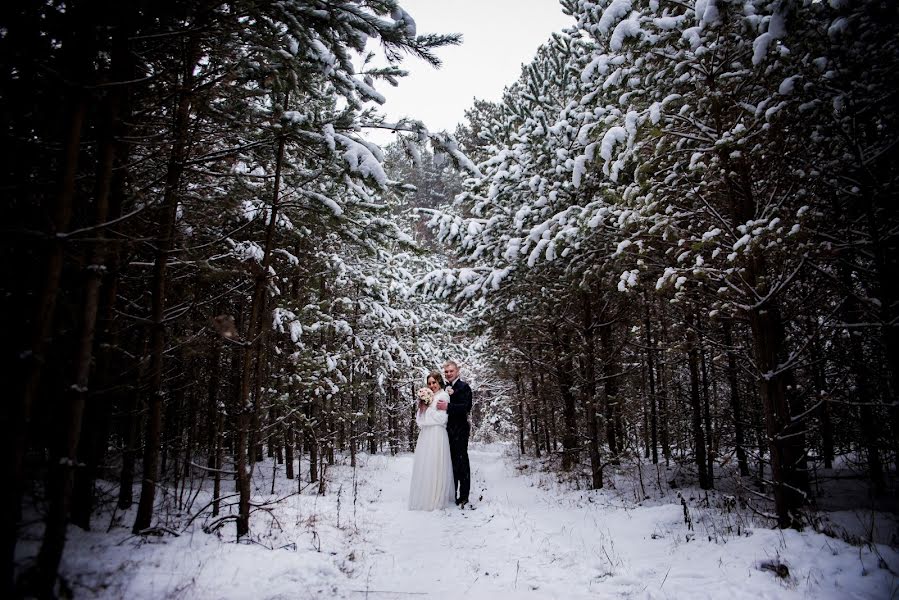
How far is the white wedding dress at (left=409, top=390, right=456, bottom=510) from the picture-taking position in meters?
8.12

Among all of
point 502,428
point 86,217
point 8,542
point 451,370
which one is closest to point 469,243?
point 451,370

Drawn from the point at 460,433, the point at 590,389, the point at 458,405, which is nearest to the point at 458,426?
the point at 460,433

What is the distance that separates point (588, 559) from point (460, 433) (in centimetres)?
Answer: 372

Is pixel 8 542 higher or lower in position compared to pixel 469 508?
higher

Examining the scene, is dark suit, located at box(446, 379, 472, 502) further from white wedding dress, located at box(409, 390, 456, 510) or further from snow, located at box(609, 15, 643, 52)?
snow, located at box(609, 15, 643, 52)

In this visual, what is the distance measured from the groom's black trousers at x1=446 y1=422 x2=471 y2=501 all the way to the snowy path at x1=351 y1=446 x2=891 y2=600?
596 mm

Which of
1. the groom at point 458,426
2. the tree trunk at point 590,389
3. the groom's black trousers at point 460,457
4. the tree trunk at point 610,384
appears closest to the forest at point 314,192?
the tree trunk at point 590,389

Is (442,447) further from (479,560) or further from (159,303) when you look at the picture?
(159,303)

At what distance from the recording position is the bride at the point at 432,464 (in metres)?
8.12

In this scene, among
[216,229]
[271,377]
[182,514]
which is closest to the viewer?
[182,514]

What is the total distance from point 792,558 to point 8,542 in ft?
21.7

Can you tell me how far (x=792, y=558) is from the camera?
4.30 m

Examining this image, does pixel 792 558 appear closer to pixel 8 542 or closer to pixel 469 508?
pixel 469 508

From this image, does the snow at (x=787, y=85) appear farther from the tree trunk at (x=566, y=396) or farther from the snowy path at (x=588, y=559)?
the tree trunk at (x=566, y=396)
